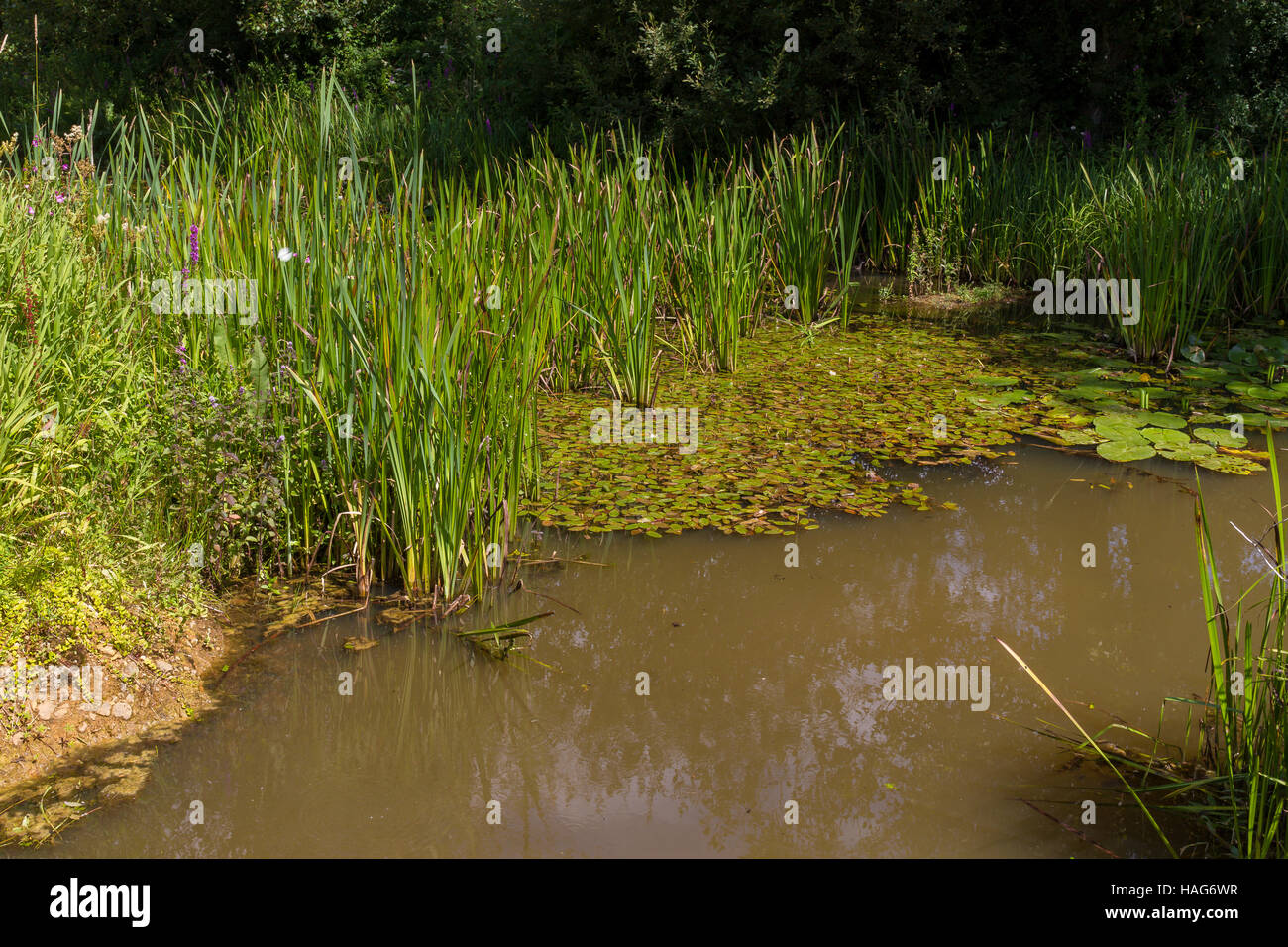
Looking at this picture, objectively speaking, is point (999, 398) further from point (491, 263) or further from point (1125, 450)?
point (491, 263)

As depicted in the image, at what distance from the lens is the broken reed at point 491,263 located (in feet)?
10.4

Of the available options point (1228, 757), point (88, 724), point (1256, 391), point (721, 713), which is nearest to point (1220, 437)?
point (1256, 391)

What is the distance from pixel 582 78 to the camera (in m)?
9.06

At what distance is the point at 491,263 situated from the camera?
425 centimetres

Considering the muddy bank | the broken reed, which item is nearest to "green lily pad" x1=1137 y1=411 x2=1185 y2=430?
the broken reed

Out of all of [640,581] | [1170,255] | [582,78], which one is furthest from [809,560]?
[582,78]

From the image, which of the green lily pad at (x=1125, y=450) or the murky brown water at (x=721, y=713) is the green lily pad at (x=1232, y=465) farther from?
the murky brown water at (x=721, y=713)

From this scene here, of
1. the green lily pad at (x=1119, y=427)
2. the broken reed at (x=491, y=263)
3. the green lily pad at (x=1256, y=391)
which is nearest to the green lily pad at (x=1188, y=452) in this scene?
the green lily pad at (x=1119, y=427)

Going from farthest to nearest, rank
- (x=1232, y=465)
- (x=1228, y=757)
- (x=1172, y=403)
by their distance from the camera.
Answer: (x=1172, y=403)
(x=1232, y=465)
(x=1228, y=757)

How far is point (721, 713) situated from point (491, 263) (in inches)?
87.4

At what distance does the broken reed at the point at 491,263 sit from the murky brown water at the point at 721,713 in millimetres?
471

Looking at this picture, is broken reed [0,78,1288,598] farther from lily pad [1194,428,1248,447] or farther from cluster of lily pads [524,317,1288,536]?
lily pad [1194,428,1248,447]
